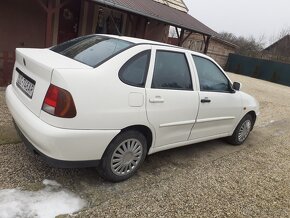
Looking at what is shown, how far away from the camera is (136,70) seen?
3.54 meters

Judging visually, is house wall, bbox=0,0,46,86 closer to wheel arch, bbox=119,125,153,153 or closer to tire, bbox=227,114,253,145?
wheel arch, bbox=119,125,153,153

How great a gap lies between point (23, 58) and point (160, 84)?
1635mm

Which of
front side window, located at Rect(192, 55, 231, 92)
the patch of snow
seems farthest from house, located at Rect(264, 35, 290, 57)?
the patch of snow

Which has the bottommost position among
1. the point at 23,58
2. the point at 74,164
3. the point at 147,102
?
the point at 74,164

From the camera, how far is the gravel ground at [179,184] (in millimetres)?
3315

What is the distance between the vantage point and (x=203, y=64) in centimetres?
457

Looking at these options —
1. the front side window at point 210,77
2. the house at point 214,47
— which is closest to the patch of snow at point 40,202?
the front side window at point 210,77

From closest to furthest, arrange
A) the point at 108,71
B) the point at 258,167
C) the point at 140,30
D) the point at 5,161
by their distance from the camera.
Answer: the point at 108,71
the point at 5,161
the point at 258,167
the point at 140,30

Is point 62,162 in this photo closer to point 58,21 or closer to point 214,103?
point 214,103

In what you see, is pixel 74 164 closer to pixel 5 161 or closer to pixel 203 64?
pixel 5 161

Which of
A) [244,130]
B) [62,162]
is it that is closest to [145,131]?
[62,162]

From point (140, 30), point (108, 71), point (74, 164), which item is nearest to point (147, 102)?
point (108, 71)

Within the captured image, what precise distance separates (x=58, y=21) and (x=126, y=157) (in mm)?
7874

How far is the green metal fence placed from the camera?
25969 millimetres
